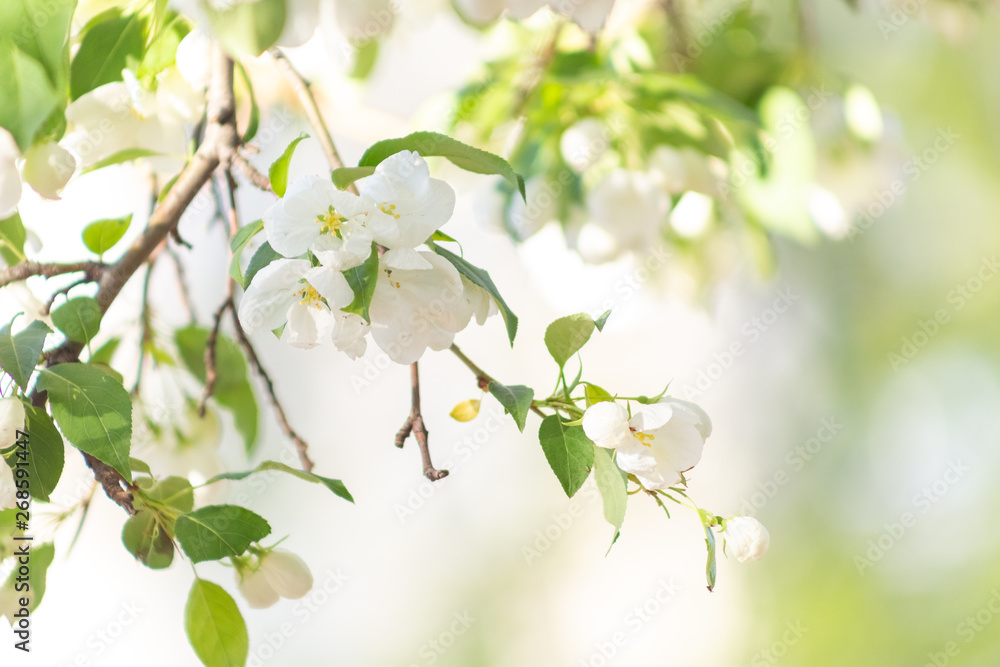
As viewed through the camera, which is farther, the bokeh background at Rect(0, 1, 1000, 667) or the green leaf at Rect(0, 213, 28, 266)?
the bokeh background at Rect(0, 1, 1000, 667)

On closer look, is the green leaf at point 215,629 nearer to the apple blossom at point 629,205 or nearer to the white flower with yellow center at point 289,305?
the white flower with yellow center at point 289,305

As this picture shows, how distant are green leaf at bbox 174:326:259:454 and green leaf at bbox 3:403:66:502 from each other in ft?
0.62

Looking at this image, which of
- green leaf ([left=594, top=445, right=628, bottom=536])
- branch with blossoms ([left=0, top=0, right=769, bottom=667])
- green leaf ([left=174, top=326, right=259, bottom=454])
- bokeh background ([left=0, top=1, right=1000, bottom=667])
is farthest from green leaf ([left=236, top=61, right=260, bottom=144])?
bokeh background ([left=0, top=1, right=1000, bottom=667])

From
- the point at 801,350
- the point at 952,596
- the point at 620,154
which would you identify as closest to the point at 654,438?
the point at 620,154

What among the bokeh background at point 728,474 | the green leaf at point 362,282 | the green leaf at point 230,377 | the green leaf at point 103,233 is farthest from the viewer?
the bokeh background at point 728,474

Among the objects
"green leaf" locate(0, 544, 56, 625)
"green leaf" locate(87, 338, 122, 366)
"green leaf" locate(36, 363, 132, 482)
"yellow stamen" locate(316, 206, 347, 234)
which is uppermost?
"yellow stamen" locate(316, 206, 347, 234)

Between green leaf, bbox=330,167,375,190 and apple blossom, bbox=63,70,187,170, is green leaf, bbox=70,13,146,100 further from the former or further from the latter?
green leaf, bbox=330,167,375,190

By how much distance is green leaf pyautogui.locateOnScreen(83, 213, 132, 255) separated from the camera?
0.33m

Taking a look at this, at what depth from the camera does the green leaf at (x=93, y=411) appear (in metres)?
0.26

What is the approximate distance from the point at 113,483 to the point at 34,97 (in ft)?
0.48

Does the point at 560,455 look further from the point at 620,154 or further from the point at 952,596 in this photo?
the point at 952,596

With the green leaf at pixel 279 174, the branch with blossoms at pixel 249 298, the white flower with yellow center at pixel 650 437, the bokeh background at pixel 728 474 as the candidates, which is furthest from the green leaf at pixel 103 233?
the bokeh background at pixel 728 474

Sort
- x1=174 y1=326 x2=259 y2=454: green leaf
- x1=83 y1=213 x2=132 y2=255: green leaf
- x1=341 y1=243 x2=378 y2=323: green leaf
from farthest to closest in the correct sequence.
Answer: x1=174 y1=326 x2=259 y2=454: green leaf → x1=83 y1=213 x2=132 y2=255: green leaf → x1=341 y1=243 x2=378 y2=323: green leaf

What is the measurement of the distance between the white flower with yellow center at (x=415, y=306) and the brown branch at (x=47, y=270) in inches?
5.2
